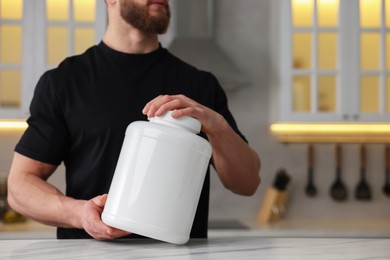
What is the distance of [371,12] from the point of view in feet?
12.1

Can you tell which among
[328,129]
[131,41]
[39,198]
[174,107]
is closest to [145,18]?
[131,41]

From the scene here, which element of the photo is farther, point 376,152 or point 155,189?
point 376,152

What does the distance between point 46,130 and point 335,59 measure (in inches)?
91.6

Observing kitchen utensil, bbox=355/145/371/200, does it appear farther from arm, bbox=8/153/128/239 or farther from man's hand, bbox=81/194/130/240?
man's hand, bbox=81/194/130/240

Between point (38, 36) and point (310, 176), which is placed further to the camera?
point (310, 176)

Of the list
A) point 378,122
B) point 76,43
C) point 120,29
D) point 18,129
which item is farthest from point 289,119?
point 120,29

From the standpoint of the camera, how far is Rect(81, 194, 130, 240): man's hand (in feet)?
3.50

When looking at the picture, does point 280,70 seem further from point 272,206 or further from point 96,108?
point 96,108

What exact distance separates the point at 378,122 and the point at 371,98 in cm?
15

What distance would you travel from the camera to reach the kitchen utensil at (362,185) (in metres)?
3.90

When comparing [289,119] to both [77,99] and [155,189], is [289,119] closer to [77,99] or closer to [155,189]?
[77,99]

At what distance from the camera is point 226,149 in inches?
58.4

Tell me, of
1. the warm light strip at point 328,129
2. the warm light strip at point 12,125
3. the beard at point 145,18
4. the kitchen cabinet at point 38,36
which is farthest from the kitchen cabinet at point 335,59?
the beard at point 145,18

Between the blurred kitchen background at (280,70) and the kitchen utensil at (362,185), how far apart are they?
1.1 inches
